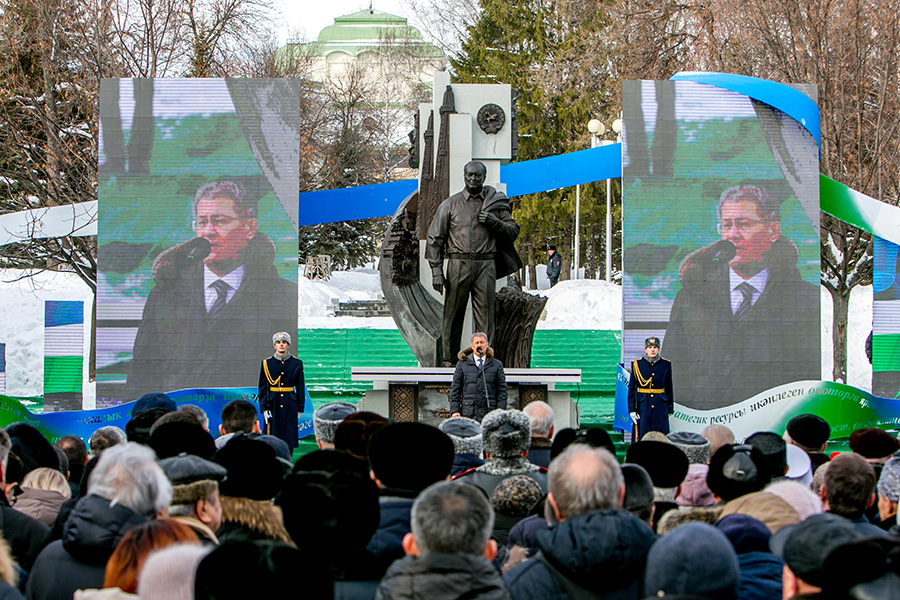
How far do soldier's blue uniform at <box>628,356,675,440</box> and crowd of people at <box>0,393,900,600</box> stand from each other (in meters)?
5.45

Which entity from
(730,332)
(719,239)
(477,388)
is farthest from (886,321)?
(477,388)

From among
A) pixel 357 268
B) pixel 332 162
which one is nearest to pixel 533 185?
pixel 332 162

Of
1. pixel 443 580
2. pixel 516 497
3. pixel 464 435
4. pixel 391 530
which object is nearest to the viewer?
pixel 443 580

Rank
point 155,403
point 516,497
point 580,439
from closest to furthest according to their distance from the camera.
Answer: point 516,497, point 580,439, point 155,403

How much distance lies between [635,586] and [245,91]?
993 centimetres

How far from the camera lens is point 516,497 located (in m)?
3.83

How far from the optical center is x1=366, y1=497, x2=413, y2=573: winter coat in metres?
3.13

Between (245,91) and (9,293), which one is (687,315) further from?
(9,293)

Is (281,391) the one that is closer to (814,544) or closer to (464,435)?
(464,435)

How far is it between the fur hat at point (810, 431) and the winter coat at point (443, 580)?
293 centimetres

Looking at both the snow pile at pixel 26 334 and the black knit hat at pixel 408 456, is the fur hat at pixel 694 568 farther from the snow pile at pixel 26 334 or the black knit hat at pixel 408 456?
the snow pile at pixel 26 334

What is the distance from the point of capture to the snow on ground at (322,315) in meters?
17.9

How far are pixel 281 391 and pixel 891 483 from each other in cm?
647

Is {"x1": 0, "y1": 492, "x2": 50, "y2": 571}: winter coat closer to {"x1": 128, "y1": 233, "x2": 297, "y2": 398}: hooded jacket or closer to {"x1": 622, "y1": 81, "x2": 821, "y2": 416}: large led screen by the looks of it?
{"x1": 128, "y1": 233, "x2": 297, "y2": 398}: hooded jacket
